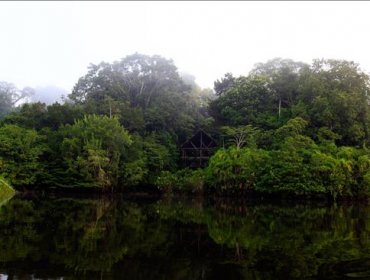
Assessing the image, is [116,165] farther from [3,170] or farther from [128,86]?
[128,86]

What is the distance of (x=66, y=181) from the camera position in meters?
32.9

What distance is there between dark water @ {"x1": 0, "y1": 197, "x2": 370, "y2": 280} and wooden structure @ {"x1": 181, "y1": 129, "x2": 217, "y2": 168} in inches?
961

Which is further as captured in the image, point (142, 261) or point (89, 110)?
point (89, 110)

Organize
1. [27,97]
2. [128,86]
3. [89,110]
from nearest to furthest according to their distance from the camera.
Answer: [89,110], [128,86], [27,97]

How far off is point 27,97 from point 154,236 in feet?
344

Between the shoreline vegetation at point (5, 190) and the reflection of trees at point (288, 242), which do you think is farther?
the shoreline vegetation at point (5, 190)

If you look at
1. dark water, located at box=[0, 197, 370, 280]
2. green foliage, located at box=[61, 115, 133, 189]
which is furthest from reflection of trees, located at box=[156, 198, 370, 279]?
green foliage, located at box=[61, 115, 133, 189]

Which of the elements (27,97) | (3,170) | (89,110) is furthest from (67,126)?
(27,97)

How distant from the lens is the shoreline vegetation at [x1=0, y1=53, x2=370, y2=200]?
28.4 metres

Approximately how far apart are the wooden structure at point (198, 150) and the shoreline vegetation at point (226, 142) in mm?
952

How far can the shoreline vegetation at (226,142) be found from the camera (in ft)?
93.3

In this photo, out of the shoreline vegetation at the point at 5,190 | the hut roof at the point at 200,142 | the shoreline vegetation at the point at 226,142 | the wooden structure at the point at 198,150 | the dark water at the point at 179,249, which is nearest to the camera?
the dark water at the point at 179,249

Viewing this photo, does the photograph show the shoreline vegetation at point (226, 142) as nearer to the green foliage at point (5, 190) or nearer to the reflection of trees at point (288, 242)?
the green foliage at point (5, 190)

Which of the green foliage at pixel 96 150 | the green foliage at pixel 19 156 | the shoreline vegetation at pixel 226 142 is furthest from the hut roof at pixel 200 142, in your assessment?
the green foliage at pixel 19 156
